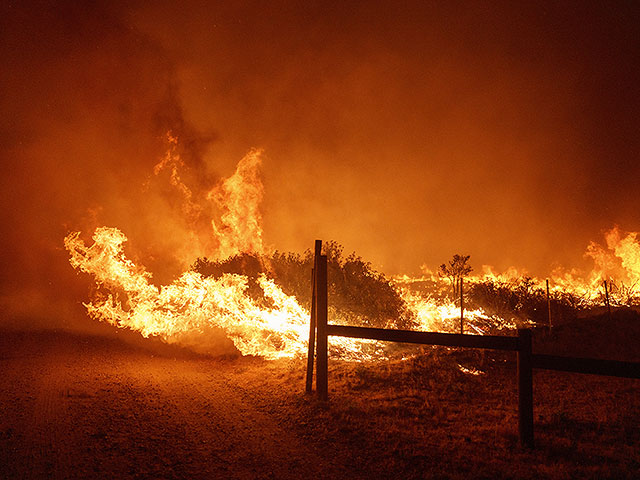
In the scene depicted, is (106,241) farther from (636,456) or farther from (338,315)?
(636,456)

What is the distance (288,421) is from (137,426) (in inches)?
104

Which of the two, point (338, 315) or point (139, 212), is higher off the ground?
point (139, 212)

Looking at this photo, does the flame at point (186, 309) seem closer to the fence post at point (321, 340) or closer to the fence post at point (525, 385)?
the fence post at point (321, 340)

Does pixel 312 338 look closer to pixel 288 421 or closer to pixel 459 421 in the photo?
pixel 288 421

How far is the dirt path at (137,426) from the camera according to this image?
16.8 ft

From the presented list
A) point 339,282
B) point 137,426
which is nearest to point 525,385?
point 137,426

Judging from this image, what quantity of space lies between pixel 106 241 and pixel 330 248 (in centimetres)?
1195

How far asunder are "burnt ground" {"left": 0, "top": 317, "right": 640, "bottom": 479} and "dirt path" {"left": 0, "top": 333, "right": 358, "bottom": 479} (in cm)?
3

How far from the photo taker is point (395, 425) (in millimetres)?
6852

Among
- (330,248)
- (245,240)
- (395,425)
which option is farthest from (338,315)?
(395,425)

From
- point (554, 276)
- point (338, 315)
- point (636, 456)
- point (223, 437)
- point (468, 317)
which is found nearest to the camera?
point (636, 456)

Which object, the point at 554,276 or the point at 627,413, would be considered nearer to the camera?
the point at 627,413

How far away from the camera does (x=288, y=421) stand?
712 cm

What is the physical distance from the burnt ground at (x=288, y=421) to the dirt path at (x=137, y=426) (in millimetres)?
29
